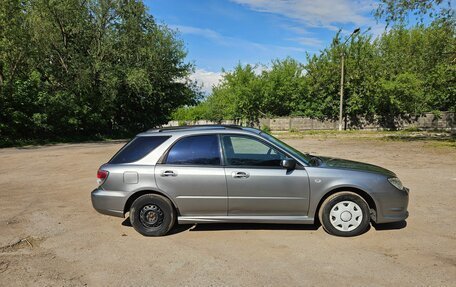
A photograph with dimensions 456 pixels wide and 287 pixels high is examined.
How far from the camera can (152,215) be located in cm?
555

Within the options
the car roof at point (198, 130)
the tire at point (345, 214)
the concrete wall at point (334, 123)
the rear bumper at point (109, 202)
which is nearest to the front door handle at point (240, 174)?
the car roof at point (198, 130)

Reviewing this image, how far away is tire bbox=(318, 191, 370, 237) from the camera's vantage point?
17.4ft

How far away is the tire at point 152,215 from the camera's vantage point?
550 cm

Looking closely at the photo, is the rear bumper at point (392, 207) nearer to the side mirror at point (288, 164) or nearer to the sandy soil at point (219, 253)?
the sandy soil at point (219, 253)

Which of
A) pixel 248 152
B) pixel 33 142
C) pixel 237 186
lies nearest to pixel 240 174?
pixel 237 186

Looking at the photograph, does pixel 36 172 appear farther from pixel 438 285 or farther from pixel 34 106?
pixel 34 106

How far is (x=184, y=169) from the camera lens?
5.45m

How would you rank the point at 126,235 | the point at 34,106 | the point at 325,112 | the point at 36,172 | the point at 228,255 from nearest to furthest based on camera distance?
the point at 228,255
the point at 126,235
the point at 36,172
the point at 34,106
the point at 325,112

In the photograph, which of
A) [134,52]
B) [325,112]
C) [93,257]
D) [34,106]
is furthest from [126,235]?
[325,112]

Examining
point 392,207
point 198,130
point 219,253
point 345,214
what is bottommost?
point 219,253

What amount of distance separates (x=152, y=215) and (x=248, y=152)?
174cm

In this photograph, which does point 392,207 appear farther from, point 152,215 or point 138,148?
point 138,148

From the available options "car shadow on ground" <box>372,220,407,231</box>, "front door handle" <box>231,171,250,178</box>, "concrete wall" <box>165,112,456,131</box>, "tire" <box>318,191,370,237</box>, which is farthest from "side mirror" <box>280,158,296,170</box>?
"concrete wall" <box>165,112,456,131</box>

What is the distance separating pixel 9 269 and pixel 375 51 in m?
42.9
